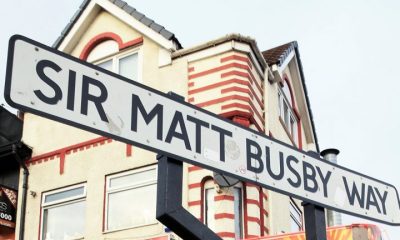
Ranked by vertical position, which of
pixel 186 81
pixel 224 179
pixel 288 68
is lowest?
pixel 224 179

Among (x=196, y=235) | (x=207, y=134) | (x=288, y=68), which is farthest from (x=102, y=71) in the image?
(x=288, y=68)

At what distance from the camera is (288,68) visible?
65.9 ft

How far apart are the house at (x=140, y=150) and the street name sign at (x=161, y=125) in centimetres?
861

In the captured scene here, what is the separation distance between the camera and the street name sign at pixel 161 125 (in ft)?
11.7

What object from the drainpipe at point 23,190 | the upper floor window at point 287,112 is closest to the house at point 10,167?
the drainpipe at point 23,190

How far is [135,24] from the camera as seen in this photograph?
16.5m

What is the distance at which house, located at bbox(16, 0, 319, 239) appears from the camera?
14172 mm

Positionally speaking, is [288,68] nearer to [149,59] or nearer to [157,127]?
[149,59]

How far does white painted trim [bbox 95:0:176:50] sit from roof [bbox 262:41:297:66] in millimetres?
2939

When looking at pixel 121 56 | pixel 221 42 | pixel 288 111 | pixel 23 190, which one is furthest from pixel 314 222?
pixel 288 111

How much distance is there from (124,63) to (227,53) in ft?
9.25

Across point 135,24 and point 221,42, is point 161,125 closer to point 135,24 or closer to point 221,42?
point 221,42

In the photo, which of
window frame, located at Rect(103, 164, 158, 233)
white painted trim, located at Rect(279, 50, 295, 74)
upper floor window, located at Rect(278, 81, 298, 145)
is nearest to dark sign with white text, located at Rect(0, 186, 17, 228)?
window frame, located at Rect(103, 164, 158, 233)

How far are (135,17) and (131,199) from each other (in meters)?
4.49
